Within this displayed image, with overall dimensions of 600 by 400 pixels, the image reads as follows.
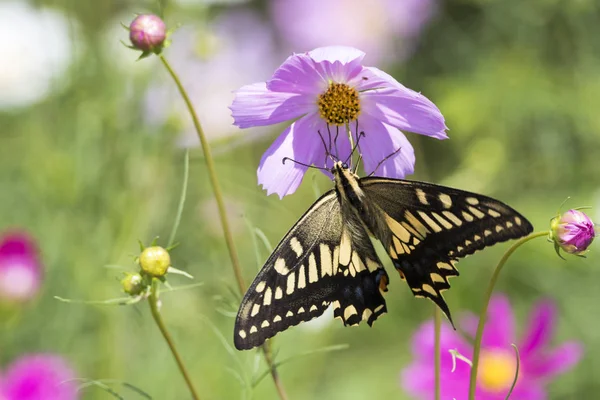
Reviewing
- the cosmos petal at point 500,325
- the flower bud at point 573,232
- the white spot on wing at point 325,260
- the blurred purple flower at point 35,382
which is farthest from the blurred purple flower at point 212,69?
the flower bud at point 573,232

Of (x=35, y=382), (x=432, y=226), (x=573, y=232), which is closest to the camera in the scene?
(x=573, y=232)

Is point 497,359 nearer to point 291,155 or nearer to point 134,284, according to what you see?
point 291,155

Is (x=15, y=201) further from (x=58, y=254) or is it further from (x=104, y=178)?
(x=104, y=178)

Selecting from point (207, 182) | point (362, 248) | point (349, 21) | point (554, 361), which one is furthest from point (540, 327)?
point (349, 21)

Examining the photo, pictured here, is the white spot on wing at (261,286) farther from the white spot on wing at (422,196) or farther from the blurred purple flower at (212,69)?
the blurred purple flower at (212,69)

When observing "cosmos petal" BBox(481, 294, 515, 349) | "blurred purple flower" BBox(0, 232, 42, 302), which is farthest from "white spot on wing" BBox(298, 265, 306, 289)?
"blurred purple flower" BBox(0, 232, 42, 302)

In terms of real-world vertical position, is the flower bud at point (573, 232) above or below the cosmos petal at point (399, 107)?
below

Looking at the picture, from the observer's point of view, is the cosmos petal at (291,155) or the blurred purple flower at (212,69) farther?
the blurred purple flower at (212,69)

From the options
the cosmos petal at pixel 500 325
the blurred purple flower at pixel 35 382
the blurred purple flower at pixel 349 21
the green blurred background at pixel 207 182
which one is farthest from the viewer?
the blurred purple flower at pixel 349 21

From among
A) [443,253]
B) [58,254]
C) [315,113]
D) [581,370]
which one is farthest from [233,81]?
[443,253]
